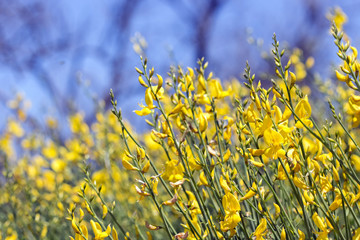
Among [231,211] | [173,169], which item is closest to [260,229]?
[231,211]

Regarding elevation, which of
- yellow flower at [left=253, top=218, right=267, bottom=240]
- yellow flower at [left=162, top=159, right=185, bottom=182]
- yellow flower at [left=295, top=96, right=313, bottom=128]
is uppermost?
yellow flower at [left=162, top=159, right=185, bottom=182]

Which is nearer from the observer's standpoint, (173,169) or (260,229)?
(260,229)

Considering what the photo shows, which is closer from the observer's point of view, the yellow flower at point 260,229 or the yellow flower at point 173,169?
the yellow flower at point 260,229

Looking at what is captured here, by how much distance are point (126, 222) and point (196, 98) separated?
1.62 metres

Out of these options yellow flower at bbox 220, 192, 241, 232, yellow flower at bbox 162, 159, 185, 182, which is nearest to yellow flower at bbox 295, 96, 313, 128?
yellow flower at bbox 220, 192, 241, 232

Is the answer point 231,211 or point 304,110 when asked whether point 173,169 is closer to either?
point 231,211

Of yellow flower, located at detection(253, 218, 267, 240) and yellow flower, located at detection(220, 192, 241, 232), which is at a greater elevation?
yellow flower, located at detection(220, 192, 241, 232)

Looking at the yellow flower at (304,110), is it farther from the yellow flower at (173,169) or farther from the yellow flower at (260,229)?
the yellow flower at (173,169)

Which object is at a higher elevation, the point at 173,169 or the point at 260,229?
the point at 173,169

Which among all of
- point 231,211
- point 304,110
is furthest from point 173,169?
point 304,110

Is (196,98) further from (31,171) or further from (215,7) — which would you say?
(215,7)

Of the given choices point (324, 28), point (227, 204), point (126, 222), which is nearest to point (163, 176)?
point (227, 204)

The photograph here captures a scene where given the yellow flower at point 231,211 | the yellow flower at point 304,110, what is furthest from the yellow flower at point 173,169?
the yellow flower at point 304,110

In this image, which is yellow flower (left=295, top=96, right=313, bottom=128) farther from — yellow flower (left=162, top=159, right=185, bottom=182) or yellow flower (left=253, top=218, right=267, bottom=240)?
yellow flower (left=162, top=159, right=185, bottom=182)
